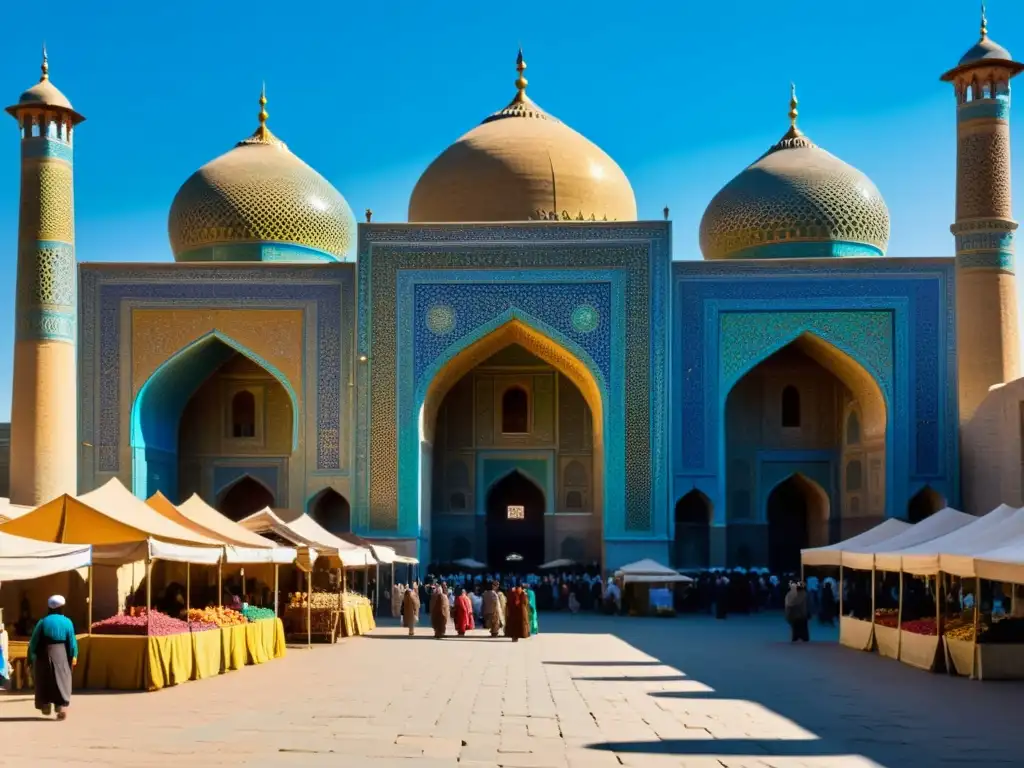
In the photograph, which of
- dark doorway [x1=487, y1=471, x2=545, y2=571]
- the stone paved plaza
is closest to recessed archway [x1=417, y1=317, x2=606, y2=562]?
dark doorway [x1=487, y1=471, x2=545, y2=571]

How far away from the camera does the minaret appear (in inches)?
825

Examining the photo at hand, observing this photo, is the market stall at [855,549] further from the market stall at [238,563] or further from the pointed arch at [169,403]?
the pointed arch at [169,403]

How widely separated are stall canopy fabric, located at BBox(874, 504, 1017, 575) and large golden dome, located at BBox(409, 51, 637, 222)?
13.9 m

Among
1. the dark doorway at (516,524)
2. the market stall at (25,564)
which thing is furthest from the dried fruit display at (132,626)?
the dark doorway at (516,524)

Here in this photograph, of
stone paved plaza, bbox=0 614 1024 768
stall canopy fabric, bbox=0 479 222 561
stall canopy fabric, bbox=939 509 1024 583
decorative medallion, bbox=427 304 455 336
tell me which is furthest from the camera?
decorative medallion, bbox=427 304 455 336

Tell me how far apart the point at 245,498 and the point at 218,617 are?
1445 cm

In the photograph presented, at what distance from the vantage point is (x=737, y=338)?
23938 millimetres

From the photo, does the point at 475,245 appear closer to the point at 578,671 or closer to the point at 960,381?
the point at 960,381

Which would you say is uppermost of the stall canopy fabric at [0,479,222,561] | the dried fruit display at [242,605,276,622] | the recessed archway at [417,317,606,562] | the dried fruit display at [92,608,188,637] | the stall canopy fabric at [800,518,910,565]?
the recessed archway at [417,317,606,562]

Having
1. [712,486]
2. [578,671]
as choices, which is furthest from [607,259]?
[578,671]

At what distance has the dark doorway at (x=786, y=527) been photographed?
26.9 metres

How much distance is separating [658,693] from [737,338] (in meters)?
14.2

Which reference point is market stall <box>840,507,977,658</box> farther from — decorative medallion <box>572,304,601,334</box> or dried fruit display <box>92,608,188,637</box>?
decorative medallion <box>572,304,601,334</box>

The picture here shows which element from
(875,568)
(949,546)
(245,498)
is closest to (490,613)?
(875,568)
